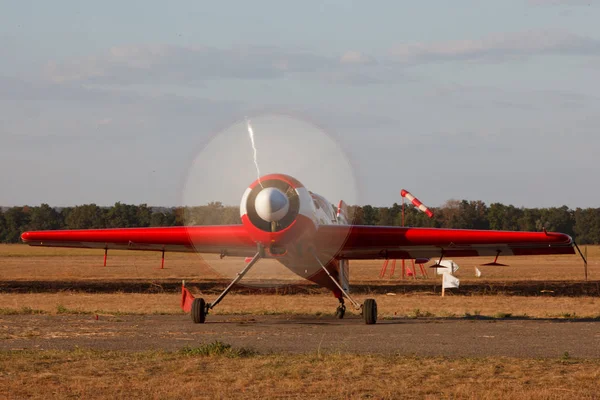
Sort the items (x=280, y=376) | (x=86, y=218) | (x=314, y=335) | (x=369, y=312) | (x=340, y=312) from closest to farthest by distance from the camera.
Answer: (x=280, y=376)
(x=314, y=335)
(x=369, y=312)
(x=340, y=312)
(x=86, y=218)

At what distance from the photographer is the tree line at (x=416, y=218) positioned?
111 m

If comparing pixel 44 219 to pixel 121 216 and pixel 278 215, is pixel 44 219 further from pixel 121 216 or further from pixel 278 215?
pixel 278 215

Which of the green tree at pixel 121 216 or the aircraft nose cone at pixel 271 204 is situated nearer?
the aircraft nose cone at pixel 271 204

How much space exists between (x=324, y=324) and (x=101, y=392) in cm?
1084

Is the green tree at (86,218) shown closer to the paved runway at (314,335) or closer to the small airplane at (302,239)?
the small airplane at (302,239)

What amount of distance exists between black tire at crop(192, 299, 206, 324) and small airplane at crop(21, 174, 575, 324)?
2cm

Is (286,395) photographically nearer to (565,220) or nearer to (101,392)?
(101,392)

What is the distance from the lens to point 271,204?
18.2 m

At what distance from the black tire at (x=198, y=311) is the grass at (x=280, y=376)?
6.27 meters

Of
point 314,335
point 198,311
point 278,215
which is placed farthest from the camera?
point 198,311

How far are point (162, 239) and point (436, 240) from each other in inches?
268

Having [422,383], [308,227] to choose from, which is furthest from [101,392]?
[308,227]

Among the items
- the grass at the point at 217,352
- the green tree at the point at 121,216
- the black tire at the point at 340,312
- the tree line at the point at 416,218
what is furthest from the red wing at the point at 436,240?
the green tree at the point at 121,216

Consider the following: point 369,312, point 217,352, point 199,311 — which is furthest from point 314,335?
point 217,352
